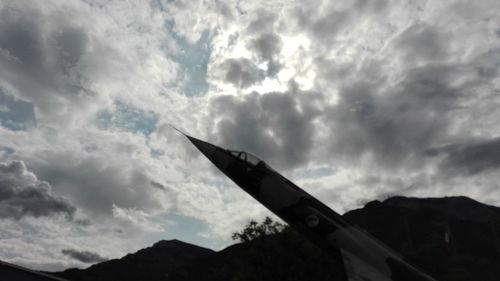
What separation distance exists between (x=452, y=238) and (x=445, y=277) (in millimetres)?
39913

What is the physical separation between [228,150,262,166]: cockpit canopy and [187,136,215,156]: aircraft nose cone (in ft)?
3.90

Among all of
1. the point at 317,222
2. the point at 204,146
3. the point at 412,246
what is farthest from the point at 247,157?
the point at 412,246

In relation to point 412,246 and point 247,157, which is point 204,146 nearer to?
point 247,157

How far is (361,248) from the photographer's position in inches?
581

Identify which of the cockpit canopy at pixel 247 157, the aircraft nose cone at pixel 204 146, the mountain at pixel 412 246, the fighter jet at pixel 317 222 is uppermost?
the mountain at pixel 412 246

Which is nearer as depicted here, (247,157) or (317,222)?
(317,222)

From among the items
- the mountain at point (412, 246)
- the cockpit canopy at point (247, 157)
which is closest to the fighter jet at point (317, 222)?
the cockpit canopy at point (247, 157)

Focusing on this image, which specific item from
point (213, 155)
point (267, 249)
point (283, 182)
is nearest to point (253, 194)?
point (283, 182)

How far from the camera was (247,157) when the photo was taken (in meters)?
17.4

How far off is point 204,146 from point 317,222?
6530 mm

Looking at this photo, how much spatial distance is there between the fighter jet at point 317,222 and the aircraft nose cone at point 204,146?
0.16ft

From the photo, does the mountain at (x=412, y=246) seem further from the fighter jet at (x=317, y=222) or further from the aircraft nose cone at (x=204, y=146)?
the fighter jet at (x=317, y=222)

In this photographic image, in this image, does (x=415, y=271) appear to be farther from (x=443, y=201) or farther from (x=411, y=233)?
(x=443, y=201)

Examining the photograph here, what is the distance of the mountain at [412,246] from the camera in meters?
47.8
